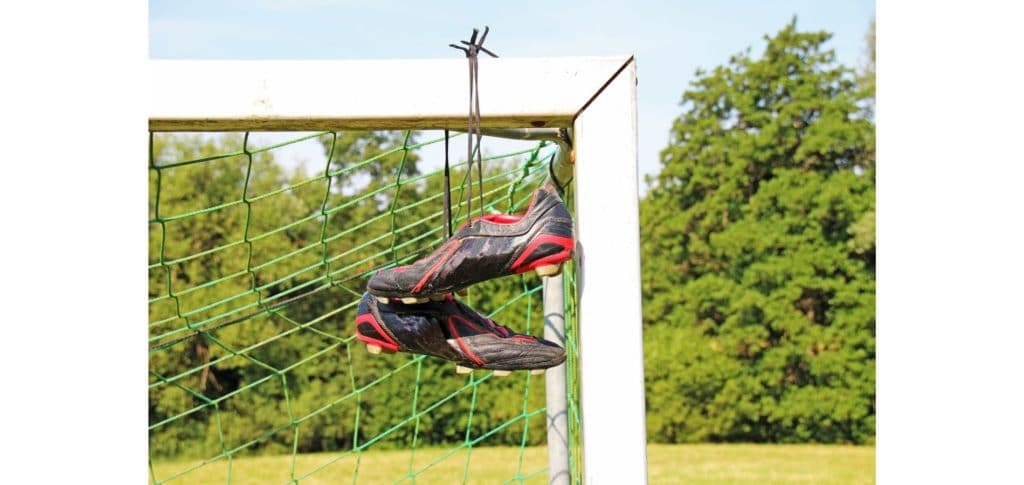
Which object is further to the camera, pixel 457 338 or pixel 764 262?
pixel 764 262

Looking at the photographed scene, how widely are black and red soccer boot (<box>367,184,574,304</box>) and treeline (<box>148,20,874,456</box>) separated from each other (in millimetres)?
7555

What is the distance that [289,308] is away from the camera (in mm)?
10188

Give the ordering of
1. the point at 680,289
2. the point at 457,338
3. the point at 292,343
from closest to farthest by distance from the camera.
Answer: the point at 457,338 < the point at 292,343 < the point at 680,289

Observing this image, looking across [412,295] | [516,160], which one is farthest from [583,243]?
[516,160]

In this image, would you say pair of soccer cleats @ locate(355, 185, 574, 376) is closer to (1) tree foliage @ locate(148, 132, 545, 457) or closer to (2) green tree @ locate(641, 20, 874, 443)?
(1) tree foliage @ locate(148, 132, 545, 457)

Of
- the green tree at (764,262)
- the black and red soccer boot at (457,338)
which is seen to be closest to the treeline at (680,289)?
the green tree at (764,262)

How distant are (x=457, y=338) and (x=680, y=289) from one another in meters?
8.70

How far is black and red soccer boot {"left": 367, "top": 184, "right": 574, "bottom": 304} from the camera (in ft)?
4.73

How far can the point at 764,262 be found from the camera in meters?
10.2

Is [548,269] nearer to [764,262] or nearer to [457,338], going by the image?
[457,338]

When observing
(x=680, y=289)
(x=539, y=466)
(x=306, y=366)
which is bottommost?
(x=539, y=466)

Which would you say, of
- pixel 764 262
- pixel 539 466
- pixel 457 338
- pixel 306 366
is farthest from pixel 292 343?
pixel 457 338

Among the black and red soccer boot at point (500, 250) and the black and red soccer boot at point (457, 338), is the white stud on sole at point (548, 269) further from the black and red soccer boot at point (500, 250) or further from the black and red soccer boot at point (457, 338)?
the black and red soccer boot at point (457, 338)

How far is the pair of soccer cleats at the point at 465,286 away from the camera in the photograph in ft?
4.75
